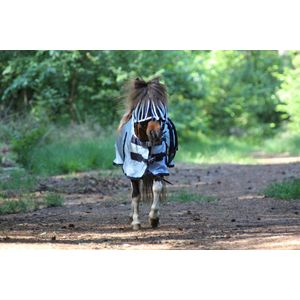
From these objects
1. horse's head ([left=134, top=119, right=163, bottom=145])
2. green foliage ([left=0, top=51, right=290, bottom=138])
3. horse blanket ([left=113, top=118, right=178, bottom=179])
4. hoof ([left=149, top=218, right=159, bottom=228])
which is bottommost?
hoof ([left=149, top=218, right=159, bottom=228])

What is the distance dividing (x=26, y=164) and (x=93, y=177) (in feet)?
4.60

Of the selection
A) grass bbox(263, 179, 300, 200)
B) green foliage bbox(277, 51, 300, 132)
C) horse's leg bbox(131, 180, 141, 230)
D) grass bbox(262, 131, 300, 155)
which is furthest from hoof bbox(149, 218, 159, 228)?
green foliage bbox(277, 51, 300, 132)

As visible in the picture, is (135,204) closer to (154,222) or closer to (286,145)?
(154,222)

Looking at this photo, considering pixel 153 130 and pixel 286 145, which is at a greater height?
pixel 286 145

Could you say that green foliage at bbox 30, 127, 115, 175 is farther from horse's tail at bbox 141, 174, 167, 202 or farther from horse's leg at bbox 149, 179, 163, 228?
horse's leg at bbox 149, 179, 163, 228

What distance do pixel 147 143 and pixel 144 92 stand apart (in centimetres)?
53

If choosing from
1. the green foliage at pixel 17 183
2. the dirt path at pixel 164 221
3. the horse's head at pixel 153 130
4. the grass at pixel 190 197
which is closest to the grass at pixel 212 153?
the dirt path at pixel 164 221

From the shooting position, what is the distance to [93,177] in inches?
572

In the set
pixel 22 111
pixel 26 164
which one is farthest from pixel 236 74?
pixel 26 164

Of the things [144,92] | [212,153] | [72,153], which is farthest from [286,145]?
[144,92]

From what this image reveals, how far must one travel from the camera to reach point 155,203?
867cm

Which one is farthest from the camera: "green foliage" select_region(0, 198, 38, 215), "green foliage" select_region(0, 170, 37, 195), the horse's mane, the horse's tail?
"green foliage" select_region(0, 170, 37, 195)

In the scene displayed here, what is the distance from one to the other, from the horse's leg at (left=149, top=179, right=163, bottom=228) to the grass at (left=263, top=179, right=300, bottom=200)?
2981 millimetres

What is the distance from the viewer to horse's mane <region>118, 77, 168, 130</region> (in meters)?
8.66
